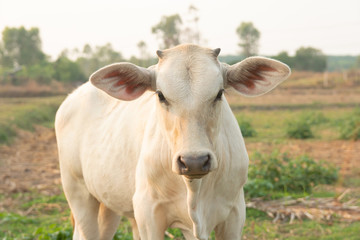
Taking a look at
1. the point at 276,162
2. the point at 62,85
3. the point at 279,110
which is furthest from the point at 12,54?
the point at 276,162

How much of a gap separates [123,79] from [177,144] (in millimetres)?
696

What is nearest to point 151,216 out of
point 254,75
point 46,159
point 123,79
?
point 123,79

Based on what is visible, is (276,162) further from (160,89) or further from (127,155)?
(160,89)

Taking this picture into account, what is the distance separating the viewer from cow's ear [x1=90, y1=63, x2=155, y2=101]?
2811 millimetres

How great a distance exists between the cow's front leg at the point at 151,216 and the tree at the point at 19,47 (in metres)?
36.9

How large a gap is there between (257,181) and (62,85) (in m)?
24.5

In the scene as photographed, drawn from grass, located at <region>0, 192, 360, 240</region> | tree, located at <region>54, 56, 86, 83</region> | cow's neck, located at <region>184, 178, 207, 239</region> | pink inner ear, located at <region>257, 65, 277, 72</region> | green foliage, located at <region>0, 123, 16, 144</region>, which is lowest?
tree, located at <region>54, 56, 86, 83</region>

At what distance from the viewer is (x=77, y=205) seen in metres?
4.13

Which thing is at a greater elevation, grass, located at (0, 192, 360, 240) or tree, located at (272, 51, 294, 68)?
grass, located at (0, 192, 360, 240)

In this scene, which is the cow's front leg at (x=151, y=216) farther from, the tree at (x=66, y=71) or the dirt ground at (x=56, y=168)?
the tree at (x=66, y=71)

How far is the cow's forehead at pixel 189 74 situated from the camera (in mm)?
2520

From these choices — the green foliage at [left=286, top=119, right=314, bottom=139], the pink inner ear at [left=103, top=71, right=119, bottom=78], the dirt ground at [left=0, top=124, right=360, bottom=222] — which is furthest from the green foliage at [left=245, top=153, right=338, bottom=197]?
the green foliage at [left=286, top=119, right=314, bottom=139]

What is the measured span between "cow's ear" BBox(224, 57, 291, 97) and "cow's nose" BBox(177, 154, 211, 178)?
0.73m

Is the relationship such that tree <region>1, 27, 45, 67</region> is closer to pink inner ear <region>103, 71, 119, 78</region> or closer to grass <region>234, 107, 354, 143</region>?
grass <region>234, 107, 354, 143</region>
